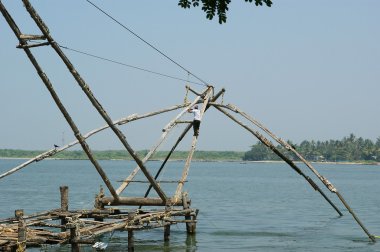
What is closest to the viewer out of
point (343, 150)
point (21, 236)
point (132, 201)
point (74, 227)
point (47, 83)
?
point (21, 236)

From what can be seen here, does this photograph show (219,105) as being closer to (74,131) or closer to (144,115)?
(144,115)

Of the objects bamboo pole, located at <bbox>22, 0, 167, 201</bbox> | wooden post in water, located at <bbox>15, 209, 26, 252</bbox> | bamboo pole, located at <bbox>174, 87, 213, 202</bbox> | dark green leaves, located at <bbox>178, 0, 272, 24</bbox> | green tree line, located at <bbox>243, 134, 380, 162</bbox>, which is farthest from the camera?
green tree line, located at <bbox>243, 134, 380, 162</bbox>

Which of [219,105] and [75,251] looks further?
[219,105]

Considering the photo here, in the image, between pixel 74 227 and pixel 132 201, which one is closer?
pixel 74 227

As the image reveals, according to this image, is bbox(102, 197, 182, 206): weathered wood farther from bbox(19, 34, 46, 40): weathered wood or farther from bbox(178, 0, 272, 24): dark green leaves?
bbox(178, 0, 272, 24): dark green leaves

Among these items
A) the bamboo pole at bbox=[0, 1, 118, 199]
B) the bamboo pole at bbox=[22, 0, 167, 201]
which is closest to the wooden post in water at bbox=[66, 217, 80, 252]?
the bamboo pole at bbox=[0, 1, 118, 199]

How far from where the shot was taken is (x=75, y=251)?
15227 millimetres

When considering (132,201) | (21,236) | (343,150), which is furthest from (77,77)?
(343,150)

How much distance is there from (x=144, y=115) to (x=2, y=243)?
8.67 m

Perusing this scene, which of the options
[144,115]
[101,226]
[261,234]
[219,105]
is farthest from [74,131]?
[261,234]

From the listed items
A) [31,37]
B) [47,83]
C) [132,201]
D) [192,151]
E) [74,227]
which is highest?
[31,37]

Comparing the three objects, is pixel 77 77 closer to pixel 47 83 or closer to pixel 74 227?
pixel 47 83

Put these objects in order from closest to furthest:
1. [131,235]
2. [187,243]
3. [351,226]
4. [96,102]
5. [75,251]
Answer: [75,251]
[96,102]
[131,235]
[187,243]
[351,226]

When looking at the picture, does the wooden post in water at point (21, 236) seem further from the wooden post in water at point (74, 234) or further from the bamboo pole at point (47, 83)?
the bamboo pole at point (47, 83)
